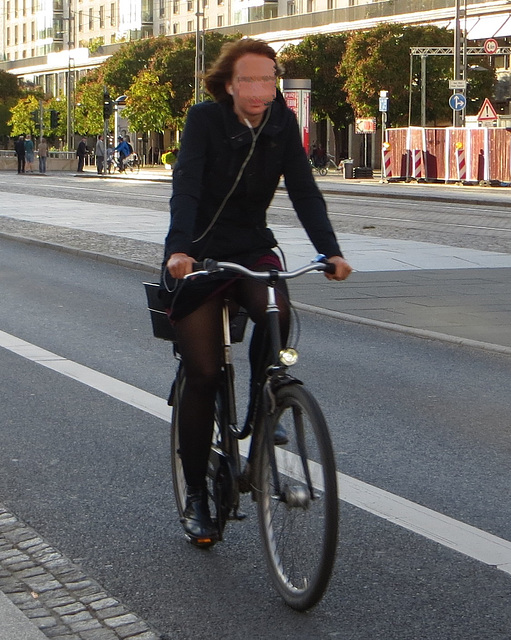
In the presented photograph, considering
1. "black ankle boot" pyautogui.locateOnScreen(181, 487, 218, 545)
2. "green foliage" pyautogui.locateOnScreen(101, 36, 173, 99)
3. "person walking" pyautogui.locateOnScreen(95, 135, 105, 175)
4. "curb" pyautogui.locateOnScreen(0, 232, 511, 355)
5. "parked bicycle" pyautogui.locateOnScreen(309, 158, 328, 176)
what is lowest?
"black ankle boot" pyautogui.locateOnScreen(181, 487, 218, 545)

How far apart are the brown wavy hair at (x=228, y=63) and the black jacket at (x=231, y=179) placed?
61 mm

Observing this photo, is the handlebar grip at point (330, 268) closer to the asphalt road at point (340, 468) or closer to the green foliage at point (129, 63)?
the asphalt road at point (340, 468)

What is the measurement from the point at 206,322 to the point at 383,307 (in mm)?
7405

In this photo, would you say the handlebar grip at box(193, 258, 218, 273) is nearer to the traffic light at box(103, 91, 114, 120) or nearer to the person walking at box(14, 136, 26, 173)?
Result: the traffic light at box(103, 91, 114, 120)

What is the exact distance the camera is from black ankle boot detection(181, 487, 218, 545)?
4391 mm

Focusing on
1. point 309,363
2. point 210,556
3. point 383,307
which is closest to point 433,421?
point 309,363

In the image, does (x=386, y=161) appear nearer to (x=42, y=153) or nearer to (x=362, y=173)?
(x=362, y=173)

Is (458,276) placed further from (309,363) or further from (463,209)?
(463,209)

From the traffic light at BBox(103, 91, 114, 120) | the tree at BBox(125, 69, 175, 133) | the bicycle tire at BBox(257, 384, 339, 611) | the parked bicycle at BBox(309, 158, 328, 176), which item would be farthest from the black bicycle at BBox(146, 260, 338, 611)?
the tree at BBox(125, 69, 175, 133)

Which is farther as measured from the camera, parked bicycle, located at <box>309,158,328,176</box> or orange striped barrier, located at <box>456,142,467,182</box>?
parked bicycle, located at <box>309,158,328,176</box>

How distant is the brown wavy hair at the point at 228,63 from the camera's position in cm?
418

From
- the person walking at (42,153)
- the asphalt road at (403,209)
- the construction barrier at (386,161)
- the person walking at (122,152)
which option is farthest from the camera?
the person walking at (42,153)

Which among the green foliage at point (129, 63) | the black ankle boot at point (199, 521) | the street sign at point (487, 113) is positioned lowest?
the black ankle boot at point (199, 521)

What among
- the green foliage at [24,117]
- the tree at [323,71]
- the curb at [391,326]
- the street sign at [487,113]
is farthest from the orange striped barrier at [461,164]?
the green foliage at [24,117]
